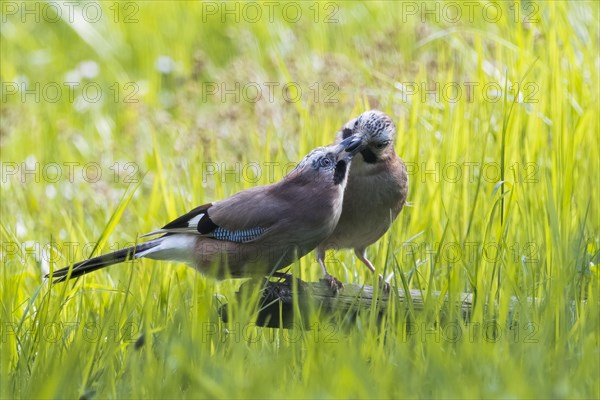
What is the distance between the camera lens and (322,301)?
415 cm

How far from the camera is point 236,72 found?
7.93 meters

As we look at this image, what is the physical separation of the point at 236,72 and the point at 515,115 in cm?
302

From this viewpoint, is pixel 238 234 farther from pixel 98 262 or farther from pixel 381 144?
pixel 381 144

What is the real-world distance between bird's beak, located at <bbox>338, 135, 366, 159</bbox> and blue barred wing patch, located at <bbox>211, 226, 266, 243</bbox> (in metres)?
0.47

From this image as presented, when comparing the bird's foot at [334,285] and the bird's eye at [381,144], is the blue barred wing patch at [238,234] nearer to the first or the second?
the bird's foot at [334,285]

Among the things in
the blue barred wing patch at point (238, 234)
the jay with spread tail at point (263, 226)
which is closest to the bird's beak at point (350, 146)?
the jay with spread tail at point (263, 226)

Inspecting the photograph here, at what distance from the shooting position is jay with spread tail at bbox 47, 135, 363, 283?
427 centimetres

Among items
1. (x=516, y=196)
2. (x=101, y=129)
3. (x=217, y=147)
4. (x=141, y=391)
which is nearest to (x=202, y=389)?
(x=141, y=391)

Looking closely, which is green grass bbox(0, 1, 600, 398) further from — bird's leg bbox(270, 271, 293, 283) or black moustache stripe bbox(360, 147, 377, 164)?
black moustache stripe bbox(360, 147, 377, 164)

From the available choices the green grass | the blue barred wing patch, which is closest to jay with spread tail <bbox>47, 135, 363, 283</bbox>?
the blue barred wing patch

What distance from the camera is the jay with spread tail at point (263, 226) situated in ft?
14.0

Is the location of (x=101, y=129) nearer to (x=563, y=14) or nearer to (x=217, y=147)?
(x=217, y=147)

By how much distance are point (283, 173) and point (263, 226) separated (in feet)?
5.08

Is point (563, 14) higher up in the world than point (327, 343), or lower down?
higher up
